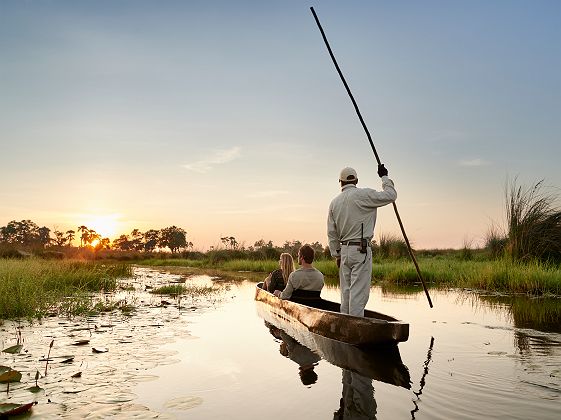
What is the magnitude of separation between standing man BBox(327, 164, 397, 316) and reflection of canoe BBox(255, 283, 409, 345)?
341 mm

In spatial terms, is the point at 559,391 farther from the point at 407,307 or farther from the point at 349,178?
the point at 407,307

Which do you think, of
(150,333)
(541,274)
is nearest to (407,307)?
(541,274)

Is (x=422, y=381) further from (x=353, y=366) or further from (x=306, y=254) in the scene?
(x=306, y=254)

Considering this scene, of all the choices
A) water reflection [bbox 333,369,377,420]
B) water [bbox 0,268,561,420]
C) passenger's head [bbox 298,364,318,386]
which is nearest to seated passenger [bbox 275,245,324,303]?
water [bbox 0,268,561,420]

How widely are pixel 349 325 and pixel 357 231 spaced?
4.36ft

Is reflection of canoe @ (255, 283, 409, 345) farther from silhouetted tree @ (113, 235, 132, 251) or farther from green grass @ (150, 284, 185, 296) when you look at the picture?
silhouetted tree @ (113, 235, 132, 251)

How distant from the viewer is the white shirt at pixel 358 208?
7.21 metres

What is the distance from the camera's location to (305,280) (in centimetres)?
999

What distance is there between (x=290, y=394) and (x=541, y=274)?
11364mm

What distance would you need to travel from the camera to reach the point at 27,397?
450 centimetres

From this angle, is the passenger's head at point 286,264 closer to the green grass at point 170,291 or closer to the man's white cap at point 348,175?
the man's white cap at point 348,175

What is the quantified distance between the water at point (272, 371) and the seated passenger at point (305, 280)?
980 millimetres

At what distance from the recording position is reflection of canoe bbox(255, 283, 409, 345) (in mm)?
6301

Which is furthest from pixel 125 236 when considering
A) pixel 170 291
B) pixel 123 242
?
pixel 170 291
